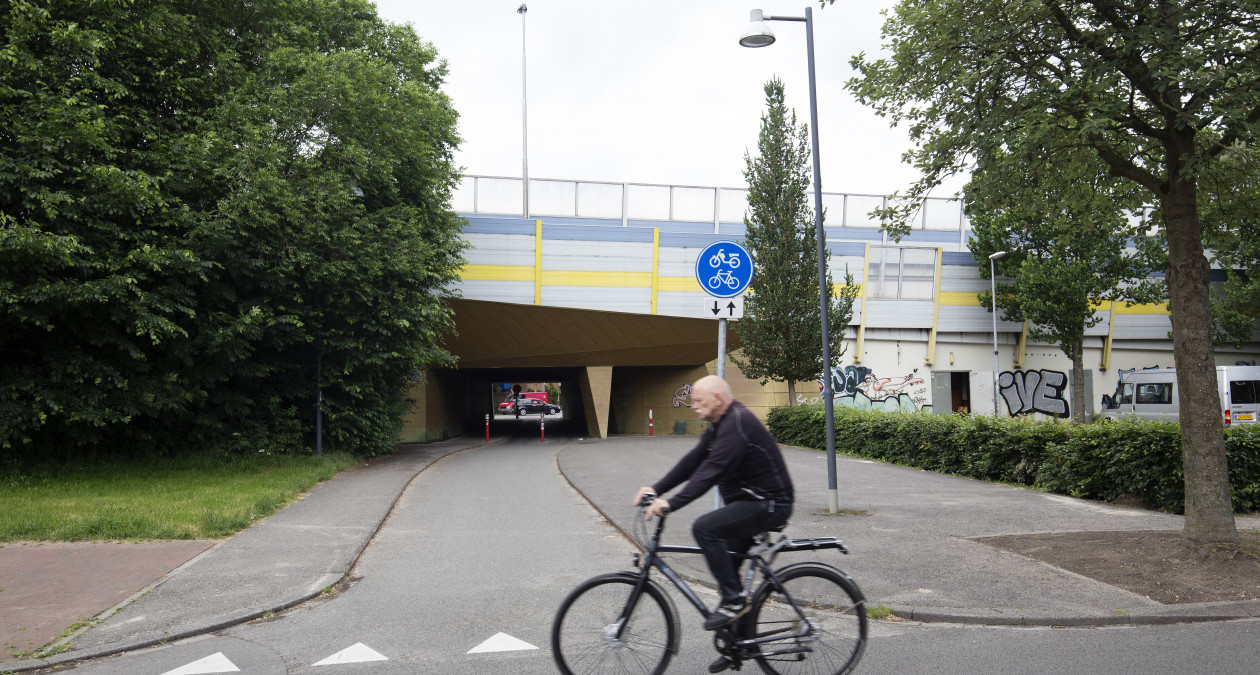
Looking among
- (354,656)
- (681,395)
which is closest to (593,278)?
(681,395)

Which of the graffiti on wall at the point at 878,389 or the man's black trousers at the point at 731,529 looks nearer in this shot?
the man's black trousers at the point at 731,529

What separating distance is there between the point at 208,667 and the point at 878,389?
2871cm

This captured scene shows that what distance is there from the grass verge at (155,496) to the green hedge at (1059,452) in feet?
35.4

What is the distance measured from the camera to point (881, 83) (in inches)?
352

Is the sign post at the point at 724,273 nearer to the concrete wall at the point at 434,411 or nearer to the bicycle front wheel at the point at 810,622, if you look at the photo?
the bicycle front wheel at the point at 810,622

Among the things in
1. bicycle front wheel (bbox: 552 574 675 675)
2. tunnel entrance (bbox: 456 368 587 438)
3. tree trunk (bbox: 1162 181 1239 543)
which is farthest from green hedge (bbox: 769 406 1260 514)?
tunnel entrance (bbox: 456 368 587 438)

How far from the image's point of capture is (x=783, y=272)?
25391 millimetres

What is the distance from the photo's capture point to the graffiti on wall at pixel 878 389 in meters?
30.4

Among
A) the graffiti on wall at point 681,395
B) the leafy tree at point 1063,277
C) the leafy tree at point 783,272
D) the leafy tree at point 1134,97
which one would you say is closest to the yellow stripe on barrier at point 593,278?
the leafy tree at point 783,272

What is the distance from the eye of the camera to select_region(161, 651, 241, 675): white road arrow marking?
14.8 ft

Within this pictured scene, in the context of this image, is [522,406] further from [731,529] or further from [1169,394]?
[731,529]

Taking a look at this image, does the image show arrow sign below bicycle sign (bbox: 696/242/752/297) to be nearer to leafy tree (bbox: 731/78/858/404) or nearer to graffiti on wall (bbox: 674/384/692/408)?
leafy tree (bbox: 731/78/858/404)

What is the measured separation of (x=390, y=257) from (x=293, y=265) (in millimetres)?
1859

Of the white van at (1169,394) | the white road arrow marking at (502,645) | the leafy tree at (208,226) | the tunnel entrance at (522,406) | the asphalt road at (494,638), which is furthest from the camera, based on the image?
the tunnel entrance at (522,406)
